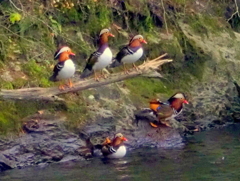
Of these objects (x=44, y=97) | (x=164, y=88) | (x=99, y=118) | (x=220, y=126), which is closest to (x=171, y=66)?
(x=164, y=88)

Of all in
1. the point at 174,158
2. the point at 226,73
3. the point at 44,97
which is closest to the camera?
the point at 44,97

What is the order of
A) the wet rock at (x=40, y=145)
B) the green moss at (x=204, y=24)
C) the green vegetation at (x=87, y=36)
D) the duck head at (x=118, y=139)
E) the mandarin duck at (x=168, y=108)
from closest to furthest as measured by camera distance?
the wet rock at (x=40, y=145) → the duck head at (x=118, y=139) → the green vegetation at (x=87, y=36) → the mandarin duck at (x=168, y=108) → the green moss at (x=204, y=24)

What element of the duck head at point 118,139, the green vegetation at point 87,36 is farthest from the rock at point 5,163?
the duck head at point 118,139

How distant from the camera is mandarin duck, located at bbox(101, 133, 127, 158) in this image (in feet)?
39.3

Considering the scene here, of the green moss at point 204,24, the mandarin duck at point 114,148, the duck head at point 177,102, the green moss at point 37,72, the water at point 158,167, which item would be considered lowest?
the water at point 158,167

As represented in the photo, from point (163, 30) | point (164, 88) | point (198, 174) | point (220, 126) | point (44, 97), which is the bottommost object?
point (198, 174)

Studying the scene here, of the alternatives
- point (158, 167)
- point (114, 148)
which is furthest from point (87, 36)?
point (158, 167)

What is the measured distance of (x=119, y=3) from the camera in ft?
52.2

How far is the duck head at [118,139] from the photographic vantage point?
39.6 feet

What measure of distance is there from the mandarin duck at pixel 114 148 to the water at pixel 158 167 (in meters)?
0.15

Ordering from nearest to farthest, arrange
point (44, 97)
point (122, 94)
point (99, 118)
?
point (44, 97), point (99, 118), point (122, 94)

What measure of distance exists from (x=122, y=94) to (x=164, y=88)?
163 cm

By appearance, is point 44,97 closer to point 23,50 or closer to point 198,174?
point 198,174

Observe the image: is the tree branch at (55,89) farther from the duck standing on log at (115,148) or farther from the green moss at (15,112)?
the duck standing on log at (115,148)
